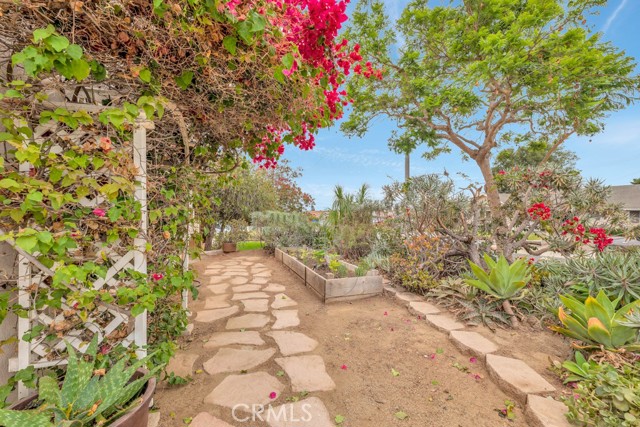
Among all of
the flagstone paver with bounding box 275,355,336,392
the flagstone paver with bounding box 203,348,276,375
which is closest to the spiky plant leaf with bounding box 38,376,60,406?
the flagstone paver with bounding box 203,348,276,375

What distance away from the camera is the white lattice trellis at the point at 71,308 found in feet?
4.58

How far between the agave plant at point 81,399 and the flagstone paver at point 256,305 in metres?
2.18

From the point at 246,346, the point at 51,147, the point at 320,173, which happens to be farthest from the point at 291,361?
the point at 320,173

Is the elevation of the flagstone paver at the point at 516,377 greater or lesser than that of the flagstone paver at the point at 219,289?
lesser

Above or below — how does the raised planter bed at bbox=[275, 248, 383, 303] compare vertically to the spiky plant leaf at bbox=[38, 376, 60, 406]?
below

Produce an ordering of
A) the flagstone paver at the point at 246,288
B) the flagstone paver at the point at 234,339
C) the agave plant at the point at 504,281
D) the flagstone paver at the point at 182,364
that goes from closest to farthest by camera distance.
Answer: the flagstone paver at the point at 182,364, the flagstone paver at the point at 234,339, the agave plant at the point at 504,281, the flagstone paver at the point at 246,288

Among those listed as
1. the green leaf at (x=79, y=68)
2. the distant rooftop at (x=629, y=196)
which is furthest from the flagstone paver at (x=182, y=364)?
the distant rooftop at (x=629, y=196)

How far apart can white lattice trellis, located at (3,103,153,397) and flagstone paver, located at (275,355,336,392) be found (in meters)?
1.06

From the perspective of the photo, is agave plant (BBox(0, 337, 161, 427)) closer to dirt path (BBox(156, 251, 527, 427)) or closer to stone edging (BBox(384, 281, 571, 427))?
dirt path (BBox(156, 251, 527, 427))

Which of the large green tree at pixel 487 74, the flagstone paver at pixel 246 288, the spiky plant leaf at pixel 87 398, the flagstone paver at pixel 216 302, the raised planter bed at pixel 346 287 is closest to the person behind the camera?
the spiky plant leaf at pixel 87 398

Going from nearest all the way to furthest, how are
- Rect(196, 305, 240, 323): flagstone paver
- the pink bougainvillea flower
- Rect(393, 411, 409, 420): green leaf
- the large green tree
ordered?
1. the pink bougainvillea flower
2. Rect(393, 411, 409, 420): green leaf
3. Rect(196, 305, 240, 323): flagstone paver
4. the large green tree

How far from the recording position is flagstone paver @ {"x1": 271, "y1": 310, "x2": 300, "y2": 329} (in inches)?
120

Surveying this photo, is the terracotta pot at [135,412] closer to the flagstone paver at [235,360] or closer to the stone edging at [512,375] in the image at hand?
the flagstone paver at [235,360]

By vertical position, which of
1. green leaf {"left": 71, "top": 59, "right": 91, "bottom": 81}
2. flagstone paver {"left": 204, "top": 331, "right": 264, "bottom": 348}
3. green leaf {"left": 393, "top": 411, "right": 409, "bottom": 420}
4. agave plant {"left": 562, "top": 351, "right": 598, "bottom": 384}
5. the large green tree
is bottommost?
green leaf {"left": 393, "top": 411, "right": 409, "bottom": 420}
